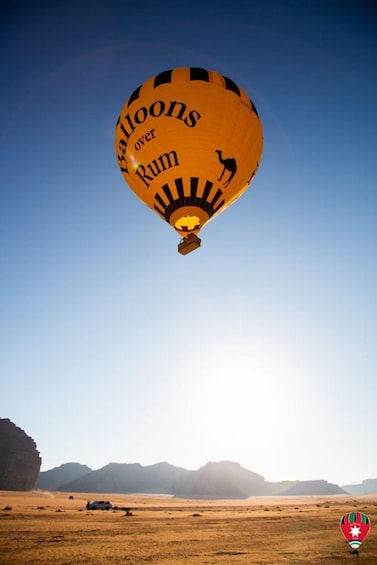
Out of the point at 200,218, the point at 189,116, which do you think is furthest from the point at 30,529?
the point at 189,116

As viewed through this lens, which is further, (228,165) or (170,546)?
(228,165)

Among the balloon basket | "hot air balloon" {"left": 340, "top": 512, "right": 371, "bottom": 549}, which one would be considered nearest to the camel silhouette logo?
the balloon basket

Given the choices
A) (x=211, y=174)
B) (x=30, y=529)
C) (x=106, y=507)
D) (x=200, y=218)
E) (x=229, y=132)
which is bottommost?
(x=106, y=507)

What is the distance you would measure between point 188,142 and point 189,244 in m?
4.17

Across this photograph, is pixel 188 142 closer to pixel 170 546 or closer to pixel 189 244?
pixel 189 244

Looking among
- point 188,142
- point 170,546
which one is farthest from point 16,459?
point 188,142

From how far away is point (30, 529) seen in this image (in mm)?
17766

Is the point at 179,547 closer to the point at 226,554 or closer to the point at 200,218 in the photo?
the point at 226,554

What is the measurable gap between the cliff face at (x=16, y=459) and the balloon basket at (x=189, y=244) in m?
127

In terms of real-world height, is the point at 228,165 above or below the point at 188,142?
below

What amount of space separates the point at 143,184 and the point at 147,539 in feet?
53.0

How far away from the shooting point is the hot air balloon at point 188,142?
1408 cm

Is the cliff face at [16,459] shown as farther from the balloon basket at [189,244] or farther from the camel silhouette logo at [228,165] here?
the camel silhouette logo at [228,165]

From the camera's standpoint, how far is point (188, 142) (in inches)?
555
